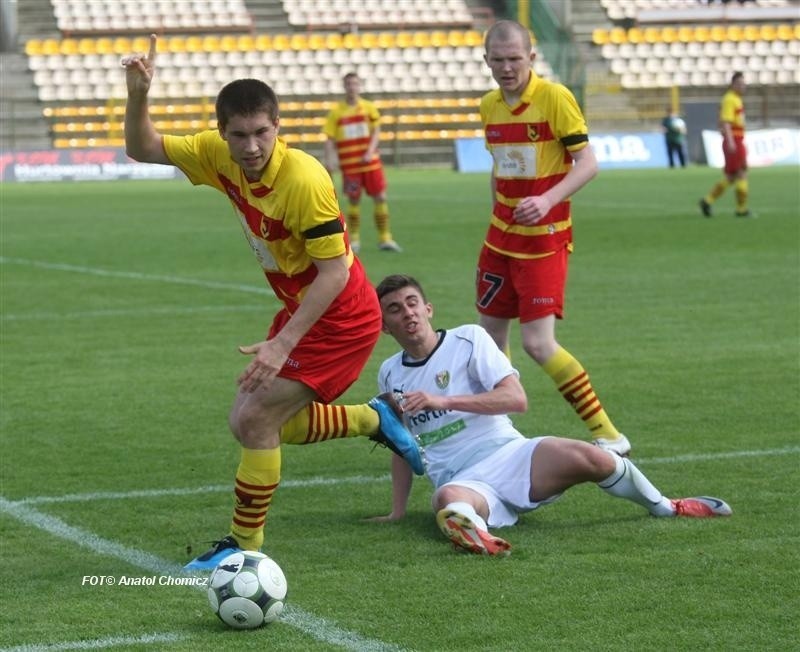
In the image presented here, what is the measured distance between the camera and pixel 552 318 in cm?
765

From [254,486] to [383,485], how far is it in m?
1.61

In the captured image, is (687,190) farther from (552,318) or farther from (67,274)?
(552,318)

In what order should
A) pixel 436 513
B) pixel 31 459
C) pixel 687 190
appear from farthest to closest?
pixel 687 190
pixel 31 459
pixel 436 513

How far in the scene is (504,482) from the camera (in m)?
6.00

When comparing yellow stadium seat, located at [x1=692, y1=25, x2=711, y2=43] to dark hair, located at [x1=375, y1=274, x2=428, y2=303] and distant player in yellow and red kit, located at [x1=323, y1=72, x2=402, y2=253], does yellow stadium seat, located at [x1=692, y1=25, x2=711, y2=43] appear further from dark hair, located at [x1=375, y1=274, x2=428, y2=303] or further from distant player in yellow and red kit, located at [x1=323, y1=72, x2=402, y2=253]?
dark hair, located at [x1=375, y1=274, x2=428, y2=303]

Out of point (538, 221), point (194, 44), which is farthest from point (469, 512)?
point (194, 44)

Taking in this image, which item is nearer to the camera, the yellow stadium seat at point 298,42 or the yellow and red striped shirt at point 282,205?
the yellow and red striped shirt at point 282,205

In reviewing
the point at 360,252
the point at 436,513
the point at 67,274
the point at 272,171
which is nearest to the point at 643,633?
the point at 436,513

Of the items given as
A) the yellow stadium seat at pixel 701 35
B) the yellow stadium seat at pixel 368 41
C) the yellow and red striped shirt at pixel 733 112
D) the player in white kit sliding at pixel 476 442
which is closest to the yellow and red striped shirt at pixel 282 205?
the player in white kit sliding at pixel 476 442

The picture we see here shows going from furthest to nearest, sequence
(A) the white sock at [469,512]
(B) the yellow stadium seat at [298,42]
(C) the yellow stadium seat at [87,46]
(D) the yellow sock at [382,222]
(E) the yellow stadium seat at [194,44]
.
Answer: (B) the yellow stadium seat at [298,42], (E) the yellow stadium seat at [194,44], (C) the yellow stadium seat at [87,46], (D) the yellow sock at [382,222], (A) the white sock at [469,512]

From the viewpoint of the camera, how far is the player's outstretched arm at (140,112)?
5.45 meters

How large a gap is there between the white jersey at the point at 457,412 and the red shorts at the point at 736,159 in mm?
16765

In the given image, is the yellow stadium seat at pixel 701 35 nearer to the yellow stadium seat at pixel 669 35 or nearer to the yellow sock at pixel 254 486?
the yellow stadium seat at pixel 669 35

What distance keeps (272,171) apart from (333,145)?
1563 cm
